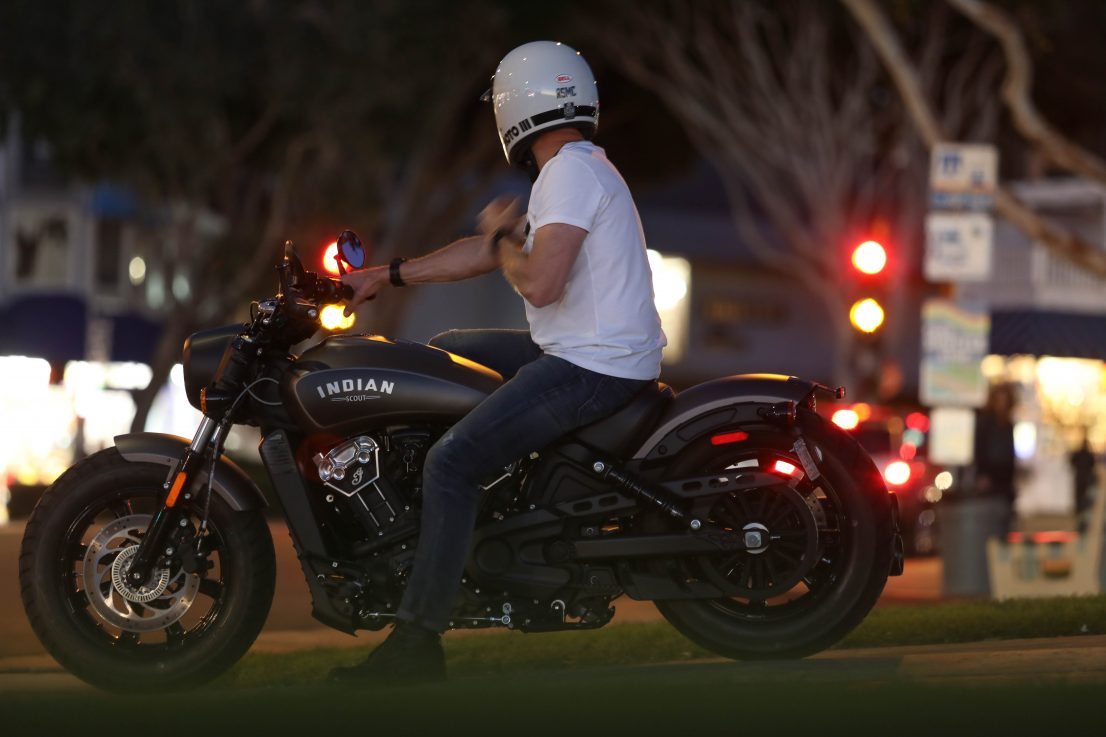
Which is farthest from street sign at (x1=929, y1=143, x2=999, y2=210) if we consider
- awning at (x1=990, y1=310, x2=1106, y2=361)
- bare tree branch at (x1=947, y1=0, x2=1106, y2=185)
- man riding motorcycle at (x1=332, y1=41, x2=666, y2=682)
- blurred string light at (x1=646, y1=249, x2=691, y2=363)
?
blurred string light at (x1=646, y1=249, x2=691, y2=363)

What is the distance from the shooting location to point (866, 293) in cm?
1547

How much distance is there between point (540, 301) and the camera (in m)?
6.06

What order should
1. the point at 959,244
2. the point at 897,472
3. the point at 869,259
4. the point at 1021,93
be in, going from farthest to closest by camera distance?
the point at 897,472 < the point at 1021,93 < the point at 869,259 < the point at 959,244

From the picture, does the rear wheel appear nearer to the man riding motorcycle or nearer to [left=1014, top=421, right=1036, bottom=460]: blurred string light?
the man riding motorcycle

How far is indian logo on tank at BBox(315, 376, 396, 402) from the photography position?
241 inches

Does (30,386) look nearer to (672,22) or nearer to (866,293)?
(672,22)

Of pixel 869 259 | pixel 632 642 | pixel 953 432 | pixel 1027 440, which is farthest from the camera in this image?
pixel 1027 440

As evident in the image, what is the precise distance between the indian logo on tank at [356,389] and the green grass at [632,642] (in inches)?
50.2

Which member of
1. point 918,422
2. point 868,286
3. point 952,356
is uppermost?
point 868,286

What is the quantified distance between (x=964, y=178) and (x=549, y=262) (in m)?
9.50

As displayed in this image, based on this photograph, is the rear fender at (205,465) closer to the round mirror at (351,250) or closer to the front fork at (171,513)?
the front fork at (171,513)

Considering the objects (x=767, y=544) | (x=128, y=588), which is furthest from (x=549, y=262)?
(x=128, y=588)

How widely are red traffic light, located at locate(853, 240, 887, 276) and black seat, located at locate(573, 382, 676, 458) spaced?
30.8ft

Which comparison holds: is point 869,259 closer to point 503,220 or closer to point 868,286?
point 868,286
